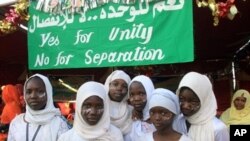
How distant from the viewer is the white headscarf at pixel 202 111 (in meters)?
3.04

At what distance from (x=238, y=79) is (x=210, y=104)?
16.5ft

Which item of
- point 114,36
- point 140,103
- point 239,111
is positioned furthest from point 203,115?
point 239,111

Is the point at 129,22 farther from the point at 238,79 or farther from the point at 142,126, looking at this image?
the point at 238,79

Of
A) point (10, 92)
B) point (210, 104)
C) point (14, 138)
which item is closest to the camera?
point (210, 104)

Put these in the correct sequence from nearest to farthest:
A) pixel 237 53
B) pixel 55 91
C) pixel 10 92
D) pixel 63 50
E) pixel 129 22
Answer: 1. pixel 129 22
2. pixel 63 50
3. pixel 10 92
4. pixel 237 53
5. pixel 55 91

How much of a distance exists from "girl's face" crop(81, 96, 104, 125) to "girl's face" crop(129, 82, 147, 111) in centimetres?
52

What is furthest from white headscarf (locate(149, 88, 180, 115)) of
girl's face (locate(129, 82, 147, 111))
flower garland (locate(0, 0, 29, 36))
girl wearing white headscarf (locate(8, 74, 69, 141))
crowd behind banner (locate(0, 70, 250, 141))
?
flower garland (locate(0, 0, 29, 36))

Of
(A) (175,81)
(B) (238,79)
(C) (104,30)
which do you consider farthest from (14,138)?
(B) (238,79)

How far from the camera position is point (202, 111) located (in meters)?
3.06

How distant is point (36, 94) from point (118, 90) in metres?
0.71

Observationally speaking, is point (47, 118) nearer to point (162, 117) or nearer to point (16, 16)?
point (162, 117)

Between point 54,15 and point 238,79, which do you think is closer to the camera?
point 54,15

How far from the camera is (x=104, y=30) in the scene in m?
4.38

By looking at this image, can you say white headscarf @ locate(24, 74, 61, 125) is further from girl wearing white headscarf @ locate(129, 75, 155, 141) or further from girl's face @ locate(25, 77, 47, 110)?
girl wearing white headscarf @ locate(129, 75, 155, 141)
